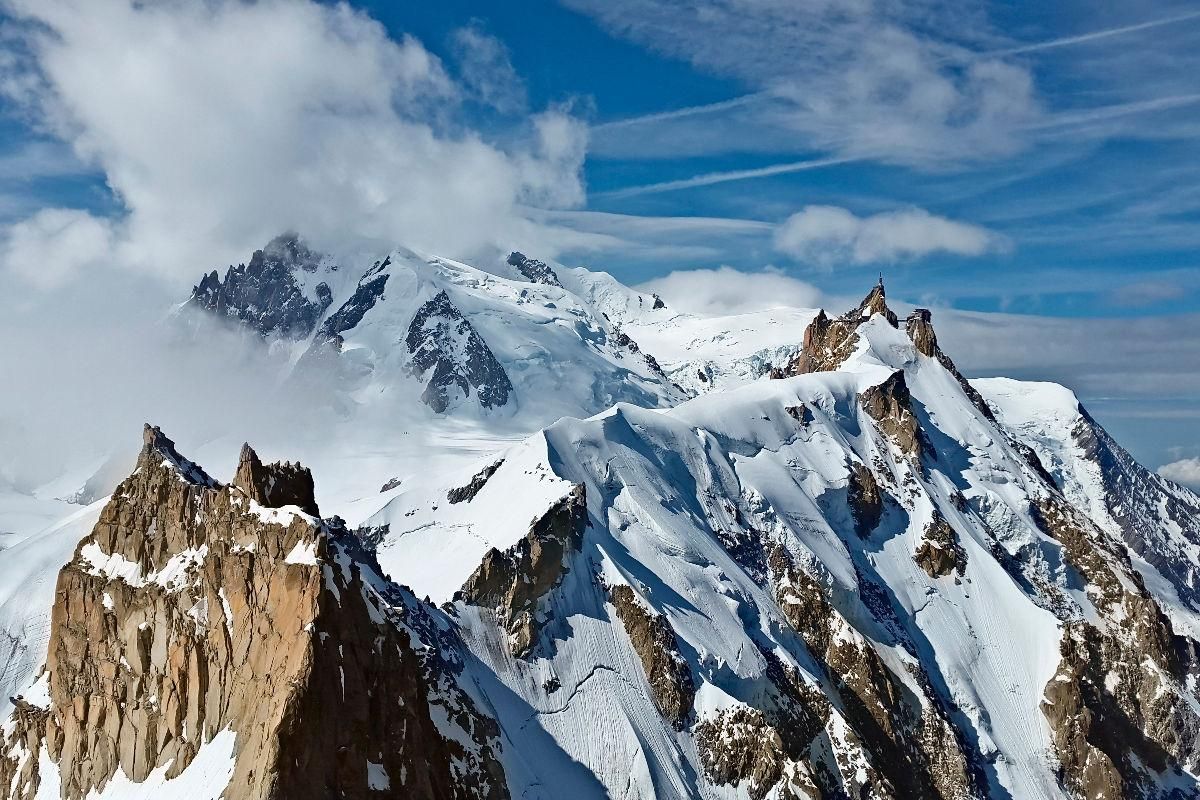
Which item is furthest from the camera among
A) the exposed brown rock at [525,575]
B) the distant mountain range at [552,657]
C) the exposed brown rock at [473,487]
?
the exposed brown rock at [473,487]

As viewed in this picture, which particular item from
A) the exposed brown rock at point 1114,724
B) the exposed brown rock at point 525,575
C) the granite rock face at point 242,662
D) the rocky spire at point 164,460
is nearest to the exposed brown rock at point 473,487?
the exposed brown rock at point 525,575

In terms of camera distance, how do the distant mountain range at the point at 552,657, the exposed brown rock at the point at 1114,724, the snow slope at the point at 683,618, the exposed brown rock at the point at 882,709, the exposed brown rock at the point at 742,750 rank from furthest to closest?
1. the exposed brown rock at the point at 1114,724
2. the exposed brown rock at the point at 882,709
3. the exposed brown rock at the point at 742,750
4. the snow slope at the point at 683,618
5. the distant mountain range at the point at 552,657

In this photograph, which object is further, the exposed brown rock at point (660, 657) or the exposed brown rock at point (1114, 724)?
the exposed brown rock at point (1114, 724)

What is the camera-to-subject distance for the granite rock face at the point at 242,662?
8444 cm

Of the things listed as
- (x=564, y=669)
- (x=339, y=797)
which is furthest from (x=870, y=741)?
(x=339, y=797)

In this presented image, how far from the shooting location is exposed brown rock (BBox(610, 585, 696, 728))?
142875 mm

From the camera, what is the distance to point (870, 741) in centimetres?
16012

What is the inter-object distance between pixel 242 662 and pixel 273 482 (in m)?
24.1

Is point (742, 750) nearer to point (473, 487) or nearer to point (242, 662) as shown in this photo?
point (473, 487)

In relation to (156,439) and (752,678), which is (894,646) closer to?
(752,678)

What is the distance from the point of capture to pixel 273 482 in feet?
364

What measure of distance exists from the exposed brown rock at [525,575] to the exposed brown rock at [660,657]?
9.64 meters

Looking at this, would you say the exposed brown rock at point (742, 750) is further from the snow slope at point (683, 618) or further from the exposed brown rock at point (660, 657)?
the exposed brown rock at point (660, 657)

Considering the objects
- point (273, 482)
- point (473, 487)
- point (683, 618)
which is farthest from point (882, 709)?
point (273, 482)
